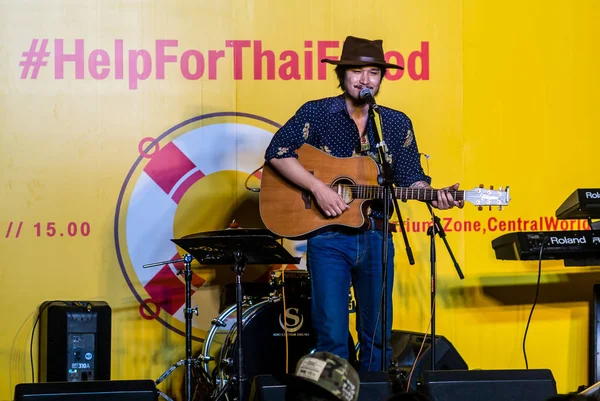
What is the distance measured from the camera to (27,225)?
231 inches

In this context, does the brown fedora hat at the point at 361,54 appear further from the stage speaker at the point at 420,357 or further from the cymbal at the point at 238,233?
the stage speaker at the point at 420,357

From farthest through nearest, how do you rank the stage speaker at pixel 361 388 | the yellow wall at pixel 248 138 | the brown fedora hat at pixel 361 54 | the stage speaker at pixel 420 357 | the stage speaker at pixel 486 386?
the yellow wall at pixel 248 138, the stage speaker at pixel 420 357, the brown fedora hat at pixel 361 54, the stage speaker at pixel 486 386, the stage speaker at pixel 361 388

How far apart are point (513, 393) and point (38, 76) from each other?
3.91 meters

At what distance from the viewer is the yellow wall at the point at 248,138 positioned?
5895mm

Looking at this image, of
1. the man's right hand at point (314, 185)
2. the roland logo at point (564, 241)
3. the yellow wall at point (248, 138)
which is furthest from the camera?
the yellow wall at point (248, 138)

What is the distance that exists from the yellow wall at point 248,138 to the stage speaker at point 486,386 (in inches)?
104

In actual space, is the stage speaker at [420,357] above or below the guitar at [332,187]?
below

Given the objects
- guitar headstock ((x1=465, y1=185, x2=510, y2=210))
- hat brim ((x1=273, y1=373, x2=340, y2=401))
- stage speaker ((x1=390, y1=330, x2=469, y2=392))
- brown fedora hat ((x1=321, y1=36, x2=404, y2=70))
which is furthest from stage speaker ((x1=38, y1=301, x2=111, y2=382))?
hat brim ((x1=273, y1=373, x2=340, y2=401))

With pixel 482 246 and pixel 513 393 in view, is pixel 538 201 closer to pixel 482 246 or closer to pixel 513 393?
pixel 482 246

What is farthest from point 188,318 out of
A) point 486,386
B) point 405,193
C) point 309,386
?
point 309,386

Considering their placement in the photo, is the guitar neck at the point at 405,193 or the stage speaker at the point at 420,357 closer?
the guitar neck at the point at 405,193

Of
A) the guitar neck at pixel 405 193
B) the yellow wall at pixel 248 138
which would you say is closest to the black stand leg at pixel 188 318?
the yellow wall at pixel 248 138

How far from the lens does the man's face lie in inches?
194

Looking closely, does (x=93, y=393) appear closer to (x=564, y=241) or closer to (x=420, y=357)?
(x=420, y=357)
